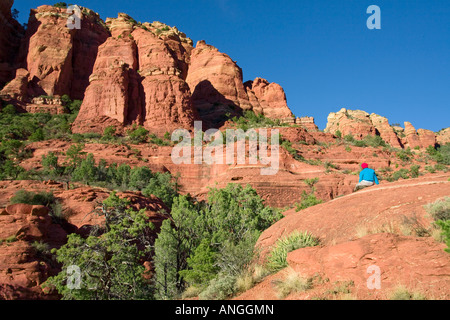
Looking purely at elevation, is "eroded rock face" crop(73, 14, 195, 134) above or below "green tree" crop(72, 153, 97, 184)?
above

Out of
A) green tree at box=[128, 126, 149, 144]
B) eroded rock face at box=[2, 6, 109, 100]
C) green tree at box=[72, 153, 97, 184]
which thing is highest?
eroded rock face at box=[2, 6, 109, 100]

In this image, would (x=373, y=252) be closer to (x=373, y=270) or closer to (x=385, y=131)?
(x=373, y=270)

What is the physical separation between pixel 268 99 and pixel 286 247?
200ft

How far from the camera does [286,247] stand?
733 cm

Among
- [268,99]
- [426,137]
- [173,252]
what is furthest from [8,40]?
[426,137]

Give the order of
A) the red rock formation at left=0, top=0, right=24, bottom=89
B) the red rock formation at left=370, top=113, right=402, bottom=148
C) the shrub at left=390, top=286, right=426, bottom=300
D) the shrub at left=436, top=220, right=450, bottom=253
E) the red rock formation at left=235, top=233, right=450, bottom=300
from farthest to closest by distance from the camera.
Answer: the red rock formation at left=370, top=113, right=402, bottom=148 < the red rock formation at left=0, top=0, right=24, bottom=89 < the shrub at left=436, top=220, right=450, bottom=253 < the red rock formation at left=235, top=233, right=450, bottom=300 < the shrub at left=390, top=286, right=426, bottom=300

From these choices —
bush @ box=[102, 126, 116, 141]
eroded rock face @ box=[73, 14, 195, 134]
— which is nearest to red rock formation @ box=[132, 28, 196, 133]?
eroded rock face @ box=[73, 14, 195, 134]

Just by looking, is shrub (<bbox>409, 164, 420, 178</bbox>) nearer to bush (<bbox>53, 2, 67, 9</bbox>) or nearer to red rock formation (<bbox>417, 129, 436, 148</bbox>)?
red rock formation (<bbox>417, 129, 436, 148</bbox>)

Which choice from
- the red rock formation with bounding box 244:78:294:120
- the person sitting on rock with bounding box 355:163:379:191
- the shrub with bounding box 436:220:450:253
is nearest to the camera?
the shrub with bounding box 436:220:450:253

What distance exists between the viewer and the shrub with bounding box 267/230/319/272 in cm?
722

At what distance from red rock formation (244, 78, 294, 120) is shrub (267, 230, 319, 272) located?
55.0m

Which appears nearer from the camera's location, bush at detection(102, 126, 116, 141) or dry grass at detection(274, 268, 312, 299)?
dry grass at detection(274, 268, 312, 299)
